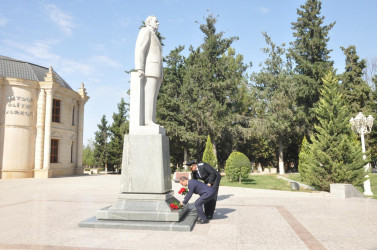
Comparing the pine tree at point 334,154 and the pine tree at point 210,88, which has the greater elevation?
the pine tree at point 210,88

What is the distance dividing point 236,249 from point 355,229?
10.3ft

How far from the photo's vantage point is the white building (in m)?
24.0

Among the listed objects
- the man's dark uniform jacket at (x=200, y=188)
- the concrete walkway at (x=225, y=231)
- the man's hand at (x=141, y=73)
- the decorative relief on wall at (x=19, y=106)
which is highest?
the decorative relief on wall at (x=19, y=106)

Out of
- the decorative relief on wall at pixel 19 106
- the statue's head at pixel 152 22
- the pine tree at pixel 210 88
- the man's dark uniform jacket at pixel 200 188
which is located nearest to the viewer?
the man's dark uniform jacket at pixel 200 188

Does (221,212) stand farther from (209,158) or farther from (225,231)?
(209,158)

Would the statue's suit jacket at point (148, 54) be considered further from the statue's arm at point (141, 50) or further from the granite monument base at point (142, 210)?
the granite monument base at point (142, 210)

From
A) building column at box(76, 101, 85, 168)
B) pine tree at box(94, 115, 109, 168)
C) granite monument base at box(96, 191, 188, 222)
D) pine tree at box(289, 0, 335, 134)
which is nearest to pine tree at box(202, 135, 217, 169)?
pine tree at box(289, 0, 335, 134)

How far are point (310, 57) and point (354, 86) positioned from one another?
22.5 ft

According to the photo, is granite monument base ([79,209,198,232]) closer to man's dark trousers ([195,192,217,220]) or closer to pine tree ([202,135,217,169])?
man's dark trousers ([195,192,217,220])

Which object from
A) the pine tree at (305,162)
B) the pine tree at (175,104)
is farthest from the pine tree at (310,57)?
the pine tree at (175,104)

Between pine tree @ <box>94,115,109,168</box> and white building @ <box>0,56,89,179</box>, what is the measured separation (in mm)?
14910

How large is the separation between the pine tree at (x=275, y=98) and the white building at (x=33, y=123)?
20902mm

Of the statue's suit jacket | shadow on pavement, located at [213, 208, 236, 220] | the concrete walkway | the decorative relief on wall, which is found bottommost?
shadow on pavement, located at [213, 208, 236, 220]

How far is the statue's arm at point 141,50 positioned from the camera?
702cm
